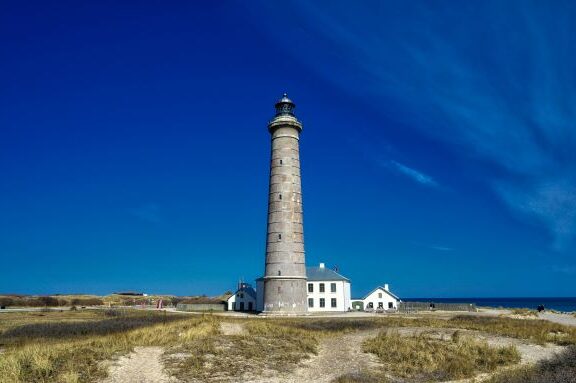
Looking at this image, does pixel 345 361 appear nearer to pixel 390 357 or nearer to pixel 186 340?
pixel 390 357

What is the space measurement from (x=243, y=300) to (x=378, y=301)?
1585cm

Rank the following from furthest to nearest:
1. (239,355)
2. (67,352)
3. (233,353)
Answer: (233,353)
(239,355)
(67,352)

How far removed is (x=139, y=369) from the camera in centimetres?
1655

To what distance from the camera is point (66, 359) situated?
16469 millimetres

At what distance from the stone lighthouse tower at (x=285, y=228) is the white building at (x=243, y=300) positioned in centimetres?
1088

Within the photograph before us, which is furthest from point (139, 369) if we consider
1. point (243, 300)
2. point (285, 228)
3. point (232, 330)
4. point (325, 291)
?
point (243, 300)

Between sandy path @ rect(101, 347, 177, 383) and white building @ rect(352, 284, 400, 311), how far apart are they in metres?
41.0

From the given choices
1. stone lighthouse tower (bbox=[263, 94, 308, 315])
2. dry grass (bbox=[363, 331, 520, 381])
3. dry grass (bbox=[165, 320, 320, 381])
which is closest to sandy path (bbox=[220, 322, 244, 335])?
dry grass (bbox=[165, 320, 320, 381])

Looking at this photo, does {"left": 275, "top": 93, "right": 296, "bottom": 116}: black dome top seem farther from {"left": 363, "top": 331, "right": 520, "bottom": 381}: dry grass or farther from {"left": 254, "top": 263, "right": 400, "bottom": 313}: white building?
{"left": 363, "top": 331, "right": 520, "bottom": 381}: dry grass

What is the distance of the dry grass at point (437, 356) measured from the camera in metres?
17.1

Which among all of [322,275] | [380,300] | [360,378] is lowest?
[360,378]

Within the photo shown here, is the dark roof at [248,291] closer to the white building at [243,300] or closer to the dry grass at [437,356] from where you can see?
the white building at [243,300]

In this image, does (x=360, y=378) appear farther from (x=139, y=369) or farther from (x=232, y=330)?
(x=232, y=330)

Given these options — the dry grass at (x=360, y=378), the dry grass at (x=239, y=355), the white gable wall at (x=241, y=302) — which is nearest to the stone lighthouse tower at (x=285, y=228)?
the white gable wall at (x=241, y=302)
